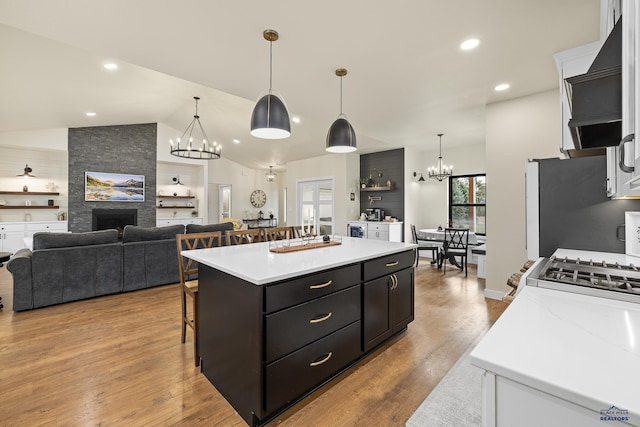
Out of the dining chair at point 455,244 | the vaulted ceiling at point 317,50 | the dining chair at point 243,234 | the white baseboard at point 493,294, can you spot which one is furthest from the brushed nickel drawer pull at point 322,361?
the dining chair at point 455,244

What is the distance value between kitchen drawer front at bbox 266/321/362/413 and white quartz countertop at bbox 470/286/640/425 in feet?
3.93

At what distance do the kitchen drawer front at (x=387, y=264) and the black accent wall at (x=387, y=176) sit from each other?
426cm

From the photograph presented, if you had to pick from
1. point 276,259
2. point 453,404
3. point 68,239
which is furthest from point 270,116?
point 68,239

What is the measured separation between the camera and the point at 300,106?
395 centimetres

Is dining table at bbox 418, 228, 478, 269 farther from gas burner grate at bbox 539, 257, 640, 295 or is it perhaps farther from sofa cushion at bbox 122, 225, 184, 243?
sofa cushion at bbox 122, 225, 184, 243

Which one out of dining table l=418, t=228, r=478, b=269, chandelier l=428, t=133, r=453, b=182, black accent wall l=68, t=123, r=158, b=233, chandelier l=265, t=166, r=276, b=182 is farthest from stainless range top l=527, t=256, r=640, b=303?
chandelier l=265, t=166, r=276, b=182

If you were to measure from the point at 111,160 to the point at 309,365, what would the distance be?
8055 mm

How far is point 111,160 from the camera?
7379 mm

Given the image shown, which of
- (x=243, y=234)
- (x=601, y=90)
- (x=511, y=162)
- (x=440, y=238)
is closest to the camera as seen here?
(x=601, y=90)

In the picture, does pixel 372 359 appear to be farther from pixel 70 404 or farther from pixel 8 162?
pixel 8 162

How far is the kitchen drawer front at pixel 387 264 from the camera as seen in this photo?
2.25m

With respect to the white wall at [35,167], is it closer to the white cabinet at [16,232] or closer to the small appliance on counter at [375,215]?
the white cabinet at [16,232]

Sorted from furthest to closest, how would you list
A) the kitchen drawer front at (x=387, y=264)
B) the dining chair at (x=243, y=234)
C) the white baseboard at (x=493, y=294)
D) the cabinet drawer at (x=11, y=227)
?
the cabinet drawer at (x=11, y=227)
the white baseboard at (x=493, y=294)
the dining chair at (x=243, y=234)
the kitchen drawer front at (x=387, y=264)

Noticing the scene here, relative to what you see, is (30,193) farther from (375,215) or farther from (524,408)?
(524,408)
